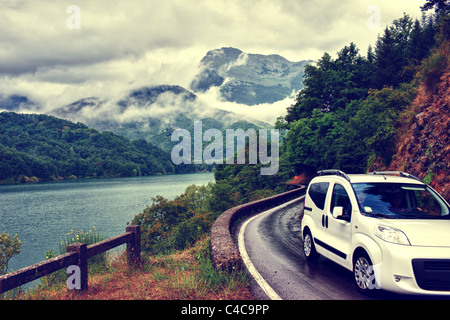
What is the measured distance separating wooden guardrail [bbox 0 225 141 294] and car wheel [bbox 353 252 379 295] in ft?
16.4

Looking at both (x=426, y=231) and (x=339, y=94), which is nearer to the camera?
(x=426, y=231)

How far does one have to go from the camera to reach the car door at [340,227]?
6.25 metres

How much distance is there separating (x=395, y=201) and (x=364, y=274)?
179cm

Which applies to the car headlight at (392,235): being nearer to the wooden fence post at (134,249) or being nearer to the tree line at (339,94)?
the wooden fence post at (134,249)

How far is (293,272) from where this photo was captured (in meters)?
7.29

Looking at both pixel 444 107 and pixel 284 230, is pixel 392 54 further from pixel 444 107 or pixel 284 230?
pixel 284 230

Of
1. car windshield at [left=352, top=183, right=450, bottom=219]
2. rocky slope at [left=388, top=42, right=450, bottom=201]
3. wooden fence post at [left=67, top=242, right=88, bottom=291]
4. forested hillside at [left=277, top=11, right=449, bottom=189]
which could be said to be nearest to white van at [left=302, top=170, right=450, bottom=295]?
car windshield at [left=352, top=183, right=450, bottom=219]

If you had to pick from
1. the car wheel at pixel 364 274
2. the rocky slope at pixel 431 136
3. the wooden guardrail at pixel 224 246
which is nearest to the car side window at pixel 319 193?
the car wheel at pixel 364 274

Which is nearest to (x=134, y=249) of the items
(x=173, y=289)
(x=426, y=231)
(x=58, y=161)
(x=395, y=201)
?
(x=173, y=289)

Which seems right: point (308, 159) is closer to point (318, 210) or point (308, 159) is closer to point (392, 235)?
point (318, 210)

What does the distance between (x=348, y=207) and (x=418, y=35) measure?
54.8 metres

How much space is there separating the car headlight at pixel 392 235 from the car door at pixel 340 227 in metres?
0.92
